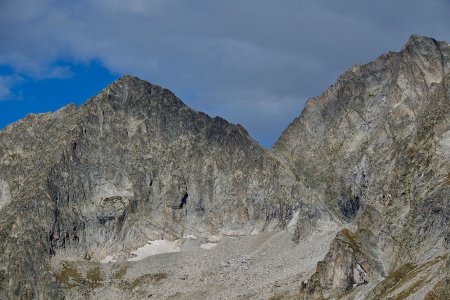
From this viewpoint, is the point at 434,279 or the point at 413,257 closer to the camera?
the point at 434,279

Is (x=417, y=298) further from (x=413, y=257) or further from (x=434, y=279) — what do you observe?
(x=413, y=257)

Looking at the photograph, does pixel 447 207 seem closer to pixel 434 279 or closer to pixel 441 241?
pixel 441 241

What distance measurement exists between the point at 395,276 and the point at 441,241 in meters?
13.0

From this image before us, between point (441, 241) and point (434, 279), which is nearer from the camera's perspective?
point (434, 279)

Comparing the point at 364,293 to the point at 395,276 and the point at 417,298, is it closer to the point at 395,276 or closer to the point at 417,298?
the point at 395,276

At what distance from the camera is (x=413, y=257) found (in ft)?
653

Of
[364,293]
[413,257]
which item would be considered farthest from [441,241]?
[364,293]

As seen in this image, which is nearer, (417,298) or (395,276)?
(417,298)

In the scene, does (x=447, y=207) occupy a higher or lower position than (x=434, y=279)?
higher

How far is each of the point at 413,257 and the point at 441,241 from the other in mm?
7068

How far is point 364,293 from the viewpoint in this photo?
653ft

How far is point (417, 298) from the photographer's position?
16950 centimetres

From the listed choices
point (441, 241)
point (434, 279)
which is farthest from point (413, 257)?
point (434, 279)

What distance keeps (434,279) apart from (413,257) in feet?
88.4
